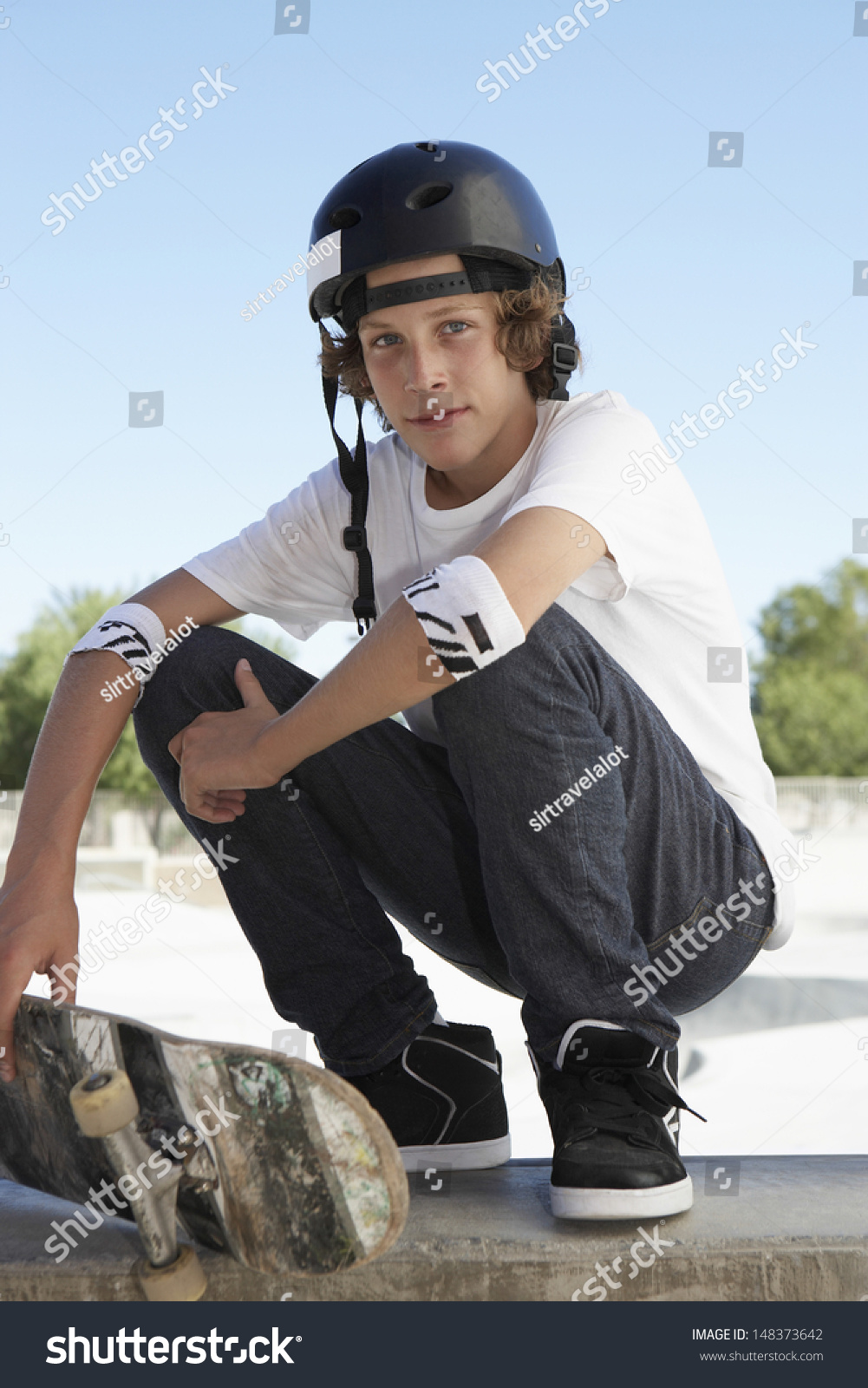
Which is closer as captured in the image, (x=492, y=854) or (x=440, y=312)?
(x=492, y=854)

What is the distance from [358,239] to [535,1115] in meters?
15.1

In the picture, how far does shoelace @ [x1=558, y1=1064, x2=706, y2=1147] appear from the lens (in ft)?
4.35

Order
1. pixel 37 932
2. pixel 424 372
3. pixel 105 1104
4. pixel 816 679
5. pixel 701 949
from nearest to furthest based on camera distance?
pixel 105 1104
pixel 37 932
pixel 701 949
pixel 424 372
pixel 816 679

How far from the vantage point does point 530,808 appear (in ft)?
4.51

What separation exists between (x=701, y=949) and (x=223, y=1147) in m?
0.76

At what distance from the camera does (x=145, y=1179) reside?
1.15 m

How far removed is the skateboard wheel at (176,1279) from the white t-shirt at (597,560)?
0.82 m

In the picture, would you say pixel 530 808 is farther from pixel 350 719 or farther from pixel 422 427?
pixel 422 427

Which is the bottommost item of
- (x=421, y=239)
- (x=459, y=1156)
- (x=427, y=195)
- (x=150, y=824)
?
(x=150, y=824)

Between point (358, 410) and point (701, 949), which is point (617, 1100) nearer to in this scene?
point (701, 949)

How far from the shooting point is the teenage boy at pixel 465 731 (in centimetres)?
138

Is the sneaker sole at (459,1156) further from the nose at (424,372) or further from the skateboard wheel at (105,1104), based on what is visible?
the nose at (424,372)

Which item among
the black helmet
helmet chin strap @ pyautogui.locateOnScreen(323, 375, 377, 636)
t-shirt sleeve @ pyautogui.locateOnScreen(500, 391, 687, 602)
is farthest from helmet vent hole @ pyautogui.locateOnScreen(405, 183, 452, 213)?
t-shirt sleeve @ pyautogui.locateOnScreen(500, 391, 687, 602)

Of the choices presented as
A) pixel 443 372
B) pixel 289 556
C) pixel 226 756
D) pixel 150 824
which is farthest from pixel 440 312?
pixel 150 824
